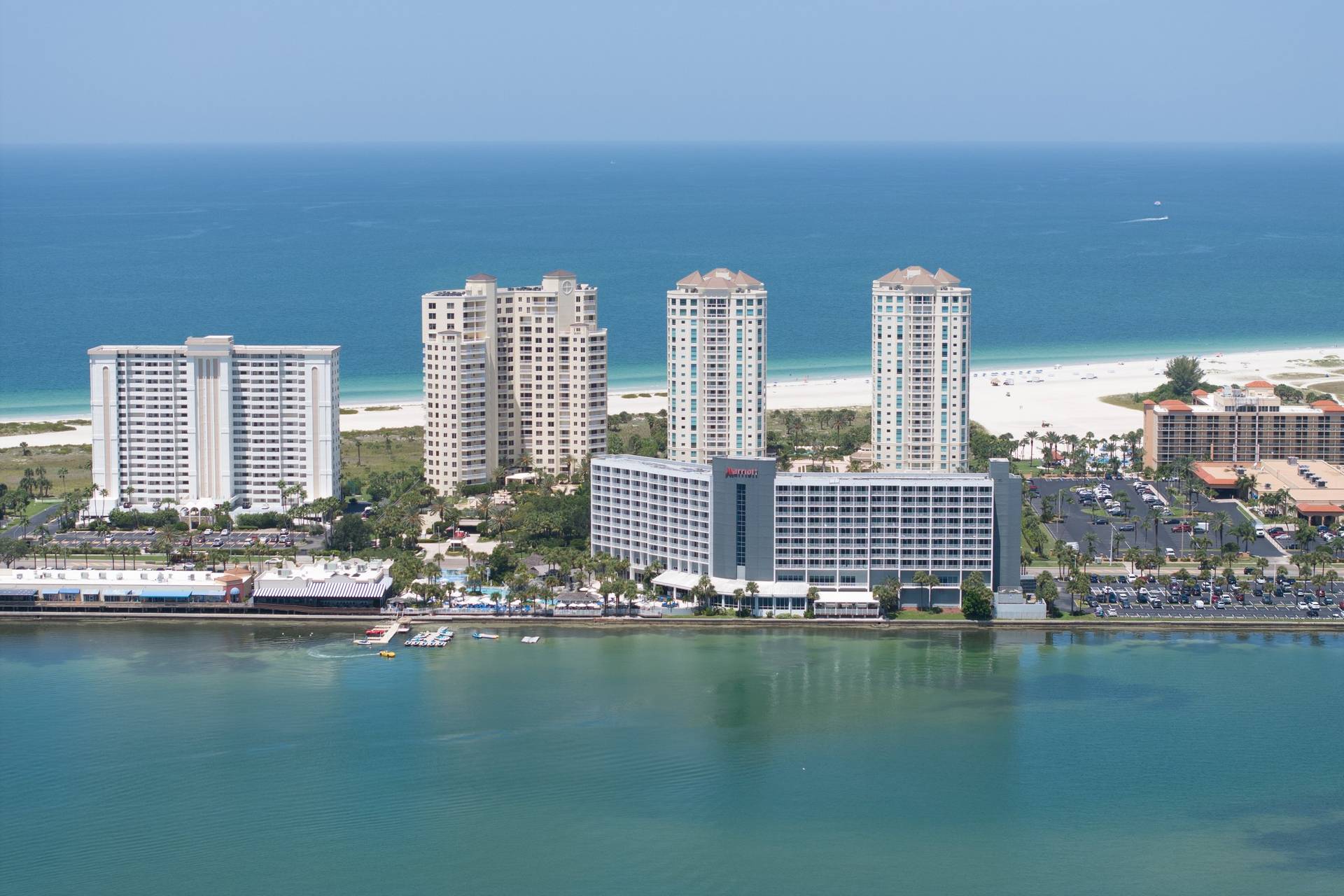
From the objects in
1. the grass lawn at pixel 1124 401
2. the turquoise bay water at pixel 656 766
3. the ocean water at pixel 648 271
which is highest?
the ocean water at pixel 648 271

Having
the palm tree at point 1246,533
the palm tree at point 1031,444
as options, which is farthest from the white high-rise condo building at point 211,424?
the palm tree at point 1246,533

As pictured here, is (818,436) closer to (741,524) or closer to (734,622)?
(741,524)

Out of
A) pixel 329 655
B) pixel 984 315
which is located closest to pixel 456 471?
pixel 329 655

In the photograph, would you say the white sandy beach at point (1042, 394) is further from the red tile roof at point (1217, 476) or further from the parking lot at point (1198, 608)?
the parking lot at point (1198, 608)

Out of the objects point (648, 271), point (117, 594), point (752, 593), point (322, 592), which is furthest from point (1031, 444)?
point (648, 271)

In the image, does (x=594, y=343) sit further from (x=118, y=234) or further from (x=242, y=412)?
(x=118, y=234)

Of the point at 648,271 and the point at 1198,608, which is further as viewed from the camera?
the point at 648,271
